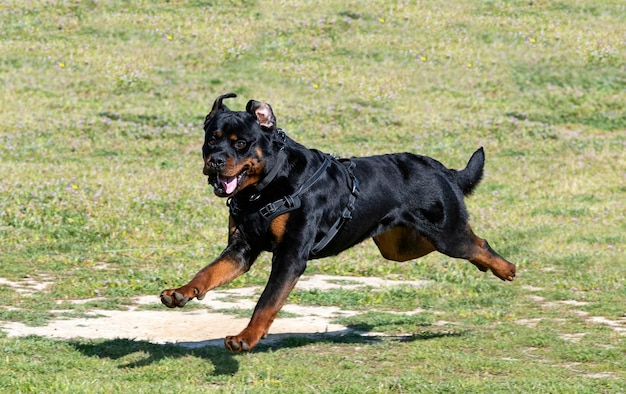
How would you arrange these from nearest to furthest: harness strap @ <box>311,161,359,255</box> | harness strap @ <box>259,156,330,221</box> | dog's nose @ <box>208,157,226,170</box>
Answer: dog's nose @ <box>208,157,226,170</box>
harness strap @ <box>259,156,330,221</box>
harness strap @ <box>311,161,359,255</box>

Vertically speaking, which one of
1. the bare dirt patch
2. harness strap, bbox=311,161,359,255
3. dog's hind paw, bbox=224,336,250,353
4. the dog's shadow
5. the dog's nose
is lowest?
the bare dirt patch

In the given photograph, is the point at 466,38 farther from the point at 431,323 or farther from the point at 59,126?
the point at 431,323

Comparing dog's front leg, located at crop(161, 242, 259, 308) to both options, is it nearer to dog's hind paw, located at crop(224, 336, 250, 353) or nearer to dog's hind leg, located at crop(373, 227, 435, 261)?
dog's hind paw, located at crop(224, 336, 250, 353)

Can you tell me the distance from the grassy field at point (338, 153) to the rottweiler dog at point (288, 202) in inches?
29.1

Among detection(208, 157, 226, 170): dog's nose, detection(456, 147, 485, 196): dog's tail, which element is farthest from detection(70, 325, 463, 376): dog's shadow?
detection(208, 157, 226, 170): dog's nose

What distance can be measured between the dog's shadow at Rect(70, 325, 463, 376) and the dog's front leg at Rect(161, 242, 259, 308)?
0.71m

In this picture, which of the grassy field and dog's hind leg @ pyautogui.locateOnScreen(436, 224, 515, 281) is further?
dog's hind leg @ pyautogui.locateOnScreen(436, 224, 515, 281)

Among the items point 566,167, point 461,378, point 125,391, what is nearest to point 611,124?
point 566,167

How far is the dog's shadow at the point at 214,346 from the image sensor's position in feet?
25.6

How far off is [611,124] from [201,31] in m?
12.9

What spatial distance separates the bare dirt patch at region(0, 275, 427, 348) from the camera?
9.11 m

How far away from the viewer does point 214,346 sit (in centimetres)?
849

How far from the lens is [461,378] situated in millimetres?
7461

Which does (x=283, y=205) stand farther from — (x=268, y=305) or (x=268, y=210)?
(x=268, y=305)
